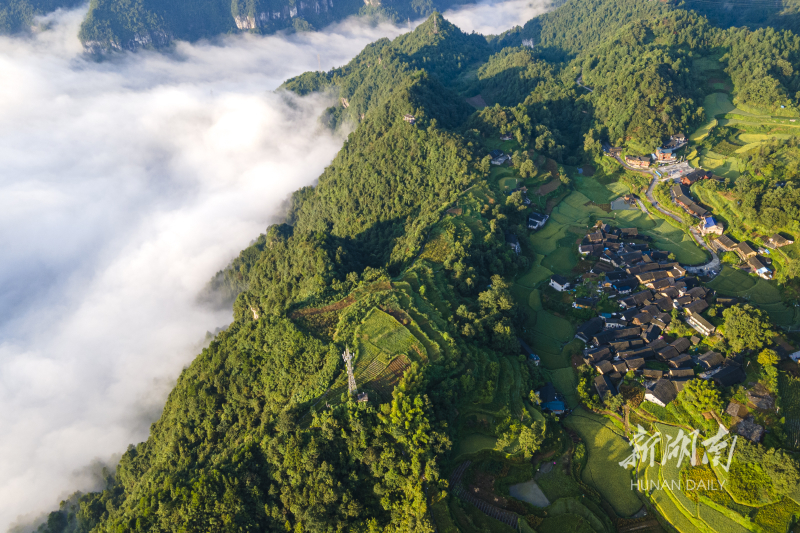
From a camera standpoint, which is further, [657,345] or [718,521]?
[657,345]

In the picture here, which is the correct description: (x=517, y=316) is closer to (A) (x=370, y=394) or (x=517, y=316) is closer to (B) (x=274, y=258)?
(A) (x=370, y=394)

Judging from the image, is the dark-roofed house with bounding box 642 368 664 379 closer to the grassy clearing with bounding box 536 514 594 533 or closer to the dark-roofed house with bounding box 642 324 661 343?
the dark-roofed house with bounding box 642 324 661 343

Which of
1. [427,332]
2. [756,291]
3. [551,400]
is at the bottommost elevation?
[756,291]

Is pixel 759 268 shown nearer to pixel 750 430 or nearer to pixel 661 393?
pixel 661 393

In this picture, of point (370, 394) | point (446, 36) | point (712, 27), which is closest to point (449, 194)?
point (370, 394)

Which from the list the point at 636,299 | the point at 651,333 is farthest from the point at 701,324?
the point at 636,299

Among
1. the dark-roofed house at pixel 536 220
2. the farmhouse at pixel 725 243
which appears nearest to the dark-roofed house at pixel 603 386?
the dark-roofed house at pixel 536 220

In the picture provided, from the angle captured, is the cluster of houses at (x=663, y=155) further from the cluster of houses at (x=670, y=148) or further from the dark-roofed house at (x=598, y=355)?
the dark-roofed house at (x=598, y=355)
